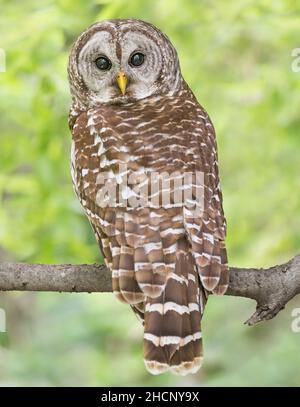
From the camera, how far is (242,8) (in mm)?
7223

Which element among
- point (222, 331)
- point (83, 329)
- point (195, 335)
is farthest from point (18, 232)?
point (195, 335)

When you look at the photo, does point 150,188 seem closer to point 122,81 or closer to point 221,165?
point 122,81

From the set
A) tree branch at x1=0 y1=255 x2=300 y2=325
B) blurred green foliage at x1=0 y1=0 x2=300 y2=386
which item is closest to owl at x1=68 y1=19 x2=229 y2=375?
tree branch at x1=0 y1=255 x2=300 y2=325

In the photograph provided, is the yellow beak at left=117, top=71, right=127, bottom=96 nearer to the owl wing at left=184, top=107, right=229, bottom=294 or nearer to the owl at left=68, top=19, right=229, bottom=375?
the owl at left=68, top=19, right=229, bottom=375

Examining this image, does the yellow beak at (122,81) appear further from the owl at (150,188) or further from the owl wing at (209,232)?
the owl wing at (209,232)

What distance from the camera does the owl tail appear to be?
398 centimetres

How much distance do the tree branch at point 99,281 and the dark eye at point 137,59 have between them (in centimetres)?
152

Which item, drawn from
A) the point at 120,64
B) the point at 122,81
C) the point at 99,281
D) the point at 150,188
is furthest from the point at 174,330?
the point at 120,64

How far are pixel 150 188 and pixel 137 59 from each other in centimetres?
129

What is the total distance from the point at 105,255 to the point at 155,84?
1399 millimetres

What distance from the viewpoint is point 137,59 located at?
5277mm

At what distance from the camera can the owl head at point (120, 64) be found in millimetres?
5145

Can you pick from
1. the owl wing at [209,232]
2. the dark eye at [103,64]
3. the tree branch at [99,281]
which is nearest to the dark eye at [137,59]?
the dark eye at [103,64]
